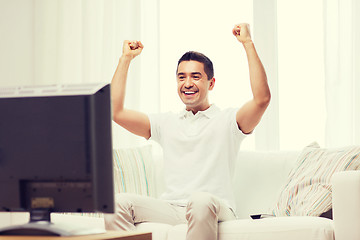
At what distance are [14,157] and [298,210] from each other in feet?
4.66

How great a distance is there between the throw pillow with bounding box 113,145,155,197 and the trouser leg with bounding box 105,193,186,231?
22.1 inches

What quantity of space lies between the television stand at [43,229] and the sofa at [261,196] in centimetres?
97

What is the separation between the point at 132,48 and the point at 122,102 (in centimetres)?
32

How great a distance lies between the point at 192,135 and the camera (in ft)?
9.11

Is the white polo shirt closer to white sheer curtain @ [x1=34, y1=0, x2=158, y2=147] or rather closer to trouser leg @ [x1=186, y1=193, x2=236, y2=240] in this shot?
trouser leg @ [x1=186, y1=193, x2=236, y2=240]

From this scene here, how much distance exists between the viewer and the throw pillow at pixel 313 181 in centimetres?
239

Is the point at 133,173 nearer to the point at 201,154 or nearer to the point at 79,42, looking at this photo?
the point at 201,154

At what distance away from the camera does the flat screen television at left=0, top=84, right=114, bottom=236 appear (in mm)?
1332

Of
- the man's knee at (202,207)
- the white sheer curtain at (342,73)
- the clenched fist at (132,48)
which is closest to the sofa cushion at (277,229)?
the man's knee at (202,207)

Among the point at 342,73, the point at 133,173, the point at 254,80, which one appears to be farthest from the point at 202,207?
the point at 342,73

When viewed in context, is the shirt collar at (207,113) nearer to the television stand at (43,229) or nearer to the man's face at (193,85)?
the man's face at (193,85)

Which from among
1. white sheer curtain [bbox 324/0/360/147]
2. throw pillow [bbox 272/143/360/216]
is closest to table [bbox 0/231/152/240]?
throw pillow [bbox 272/143/360/216]

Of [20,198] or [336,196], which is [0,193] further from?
[336,196]

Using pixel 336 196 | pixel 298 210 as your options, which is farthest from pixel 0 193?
pixel 298 210
